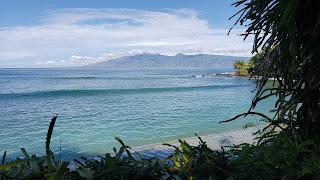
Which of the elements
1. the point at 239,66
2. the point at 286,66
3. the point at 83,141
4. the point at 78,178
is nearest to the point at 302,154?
the point at 286,66

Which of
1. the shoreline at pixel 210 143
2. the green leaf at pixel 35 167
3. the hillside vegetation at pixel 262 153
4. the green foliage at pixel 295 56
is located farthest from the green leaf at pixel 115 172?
the shoreline at pixel 210 143

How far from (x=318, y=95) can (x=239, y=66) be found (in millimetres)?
101816

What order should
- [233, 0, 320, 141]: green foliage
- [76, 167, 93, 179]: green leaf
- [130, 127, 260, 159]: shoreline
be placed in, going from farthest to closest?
[130, 127, 260, 159]: shoreline < [233, 0, 320, 141]: green foliage < [76, 167, 93, 179]: green leaf

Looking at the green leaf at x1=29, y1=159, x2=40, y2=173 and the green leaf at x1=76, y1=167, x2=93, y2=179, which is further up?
the green leaf at x1=29, y1=159, x2=40, y2=173

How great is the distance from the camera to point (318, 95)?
283 centimetres

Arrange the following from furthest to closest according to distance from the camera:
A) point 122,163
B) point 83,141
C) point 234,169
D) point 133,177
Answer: point 83,141 < point 234,169 < point 122,163 < point 133,177

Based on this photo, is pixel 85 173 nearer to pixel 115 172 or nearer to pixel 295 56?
pixel 115 172

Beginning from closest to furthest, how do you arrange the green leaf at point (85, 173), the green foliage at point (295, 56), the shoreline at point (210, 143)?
the green leaf at point (85, 173)
the green foliage at point (295, 56)
the shoreline at point (210, 143)

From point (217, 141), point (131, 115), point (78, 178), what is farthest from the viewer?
point (131, 115)

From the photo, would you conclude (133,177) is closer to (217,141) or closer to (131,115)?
(217,141)

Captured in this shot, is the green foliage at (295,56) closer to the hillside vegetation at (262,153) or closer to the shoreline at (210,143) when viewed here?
the hillside vegetation at (262,153)

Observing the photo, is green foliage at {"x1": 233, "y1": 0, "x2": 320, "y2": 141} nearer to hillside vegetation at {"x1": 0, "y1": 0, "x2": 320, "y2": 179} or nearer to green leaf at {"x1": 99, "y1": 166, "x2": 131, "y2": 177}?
hillside vegetation at {"x1": 0, "y1": 0, "x2": 320, "y2": 179}

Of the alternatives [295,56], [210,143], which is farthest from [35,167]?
[210,143]

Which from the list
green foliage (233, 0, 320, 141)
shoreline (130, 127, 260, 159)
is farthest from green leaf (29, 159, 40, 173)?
shoreline (130, 127, 260, 159)
